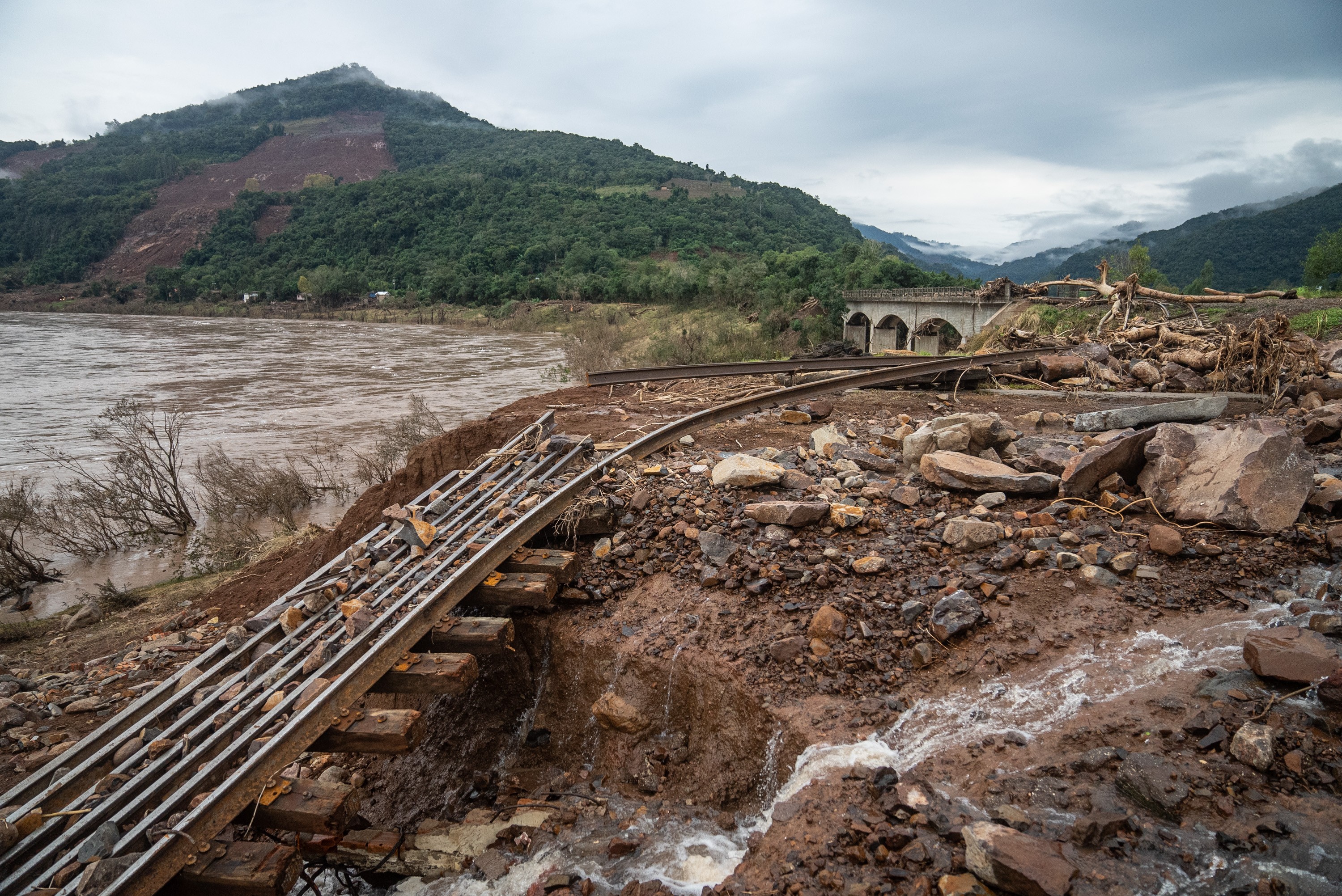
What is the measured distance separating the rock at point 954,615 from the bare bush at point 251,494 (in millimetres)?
9056

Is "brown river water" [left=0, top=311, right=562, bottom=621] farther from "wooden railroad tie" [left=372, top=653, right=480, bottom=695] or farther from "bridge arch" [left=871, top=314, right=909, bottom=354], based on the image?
"bridge arch" [left=871, top=314, right=909, bottom=354]

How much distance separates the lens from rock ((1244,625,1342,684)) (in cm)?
239

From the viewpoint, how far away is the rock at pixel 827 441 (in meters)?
4.96

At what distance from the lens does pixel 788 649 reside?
3.20 metres

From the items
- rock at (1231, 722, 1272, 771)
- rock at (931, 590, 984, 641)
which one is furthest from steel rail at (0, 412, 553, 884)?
rock at (1231, 722, 1272, 771)

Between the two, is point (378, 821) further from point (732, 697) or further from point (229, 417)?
point (229, 417)

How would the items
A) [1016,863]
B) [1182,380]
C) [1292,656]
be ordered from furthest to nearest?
[1182,380] < [1292,656] < [1016,863]

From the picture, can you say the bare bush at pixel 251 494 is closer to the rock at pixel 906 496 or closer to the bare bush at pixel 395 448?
the bare bush at pixel 395 448

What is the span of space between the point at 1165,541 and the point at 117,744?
5.21 m

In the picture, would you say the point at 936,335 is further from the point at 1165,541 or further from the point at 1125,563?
the point at 1125,563

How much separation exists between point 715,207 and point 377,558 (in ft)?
319

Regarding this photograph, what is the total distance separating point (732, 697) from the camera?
3146 mm

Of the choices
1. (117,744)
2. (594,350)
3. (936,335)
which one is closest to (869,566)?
(117,744)

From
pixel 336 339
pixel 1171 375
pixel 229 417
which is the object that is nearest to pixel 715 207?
pixel 336 339
